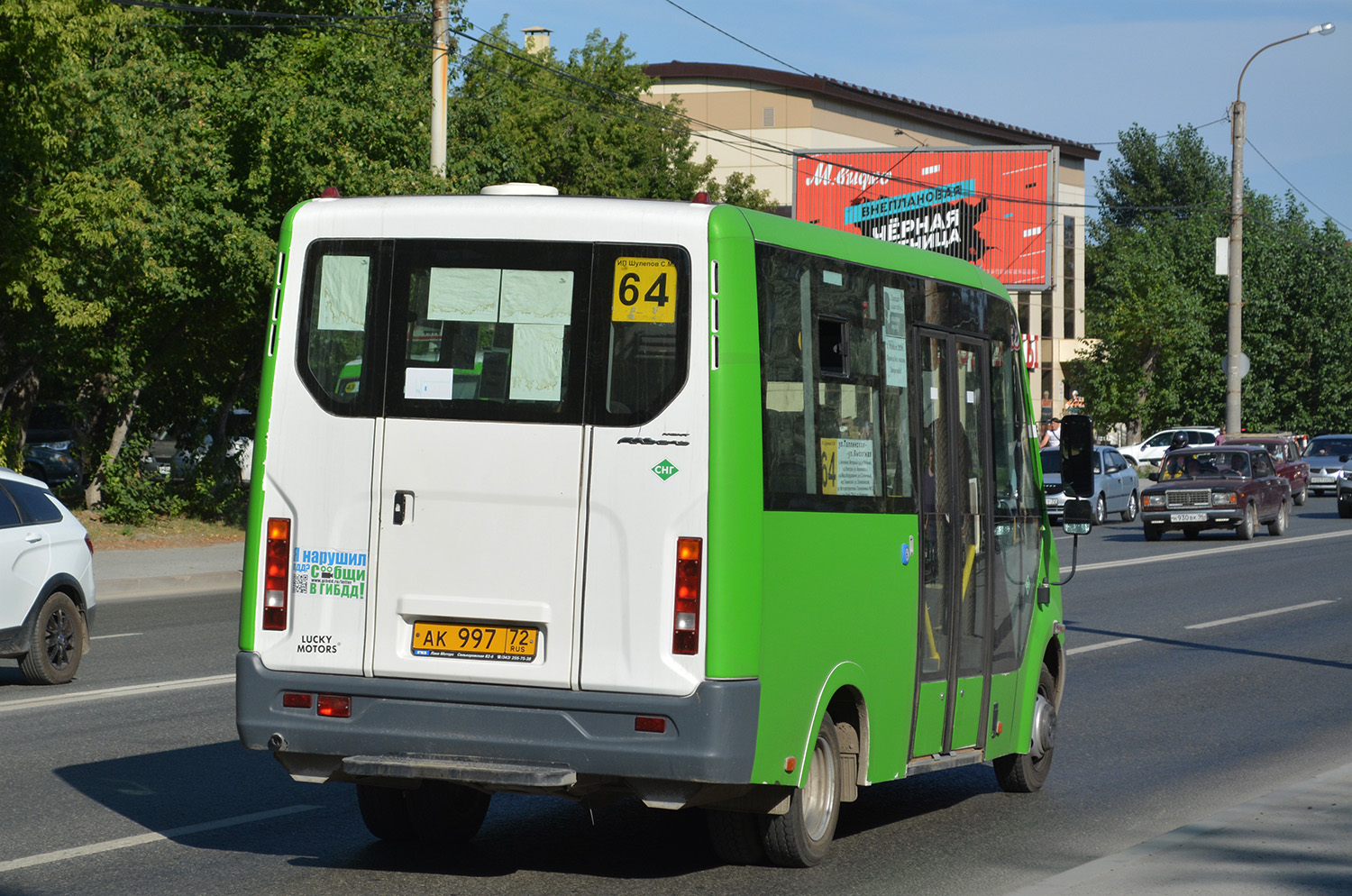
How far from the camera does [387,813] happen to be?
7379 millimetres

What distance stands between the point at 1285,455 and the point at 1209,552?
17.5 m

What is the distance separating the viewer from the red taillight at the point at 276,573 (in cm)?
657

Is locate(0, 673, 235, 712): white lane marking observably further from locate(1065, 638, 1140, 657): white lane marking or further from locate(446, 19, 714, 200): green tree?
locate(446, 19, 714, 200): green tree

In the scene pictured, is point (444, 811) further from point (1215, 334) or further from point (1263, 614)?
point (1215, 334)

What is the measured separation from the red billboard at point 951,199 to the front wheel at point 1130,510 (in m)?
10.1

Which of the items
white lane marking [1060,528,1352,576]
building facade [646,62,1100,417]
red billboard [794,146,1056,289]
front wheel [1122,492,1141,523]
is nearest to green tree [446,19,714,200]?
red billboard [794,146,1056,289]

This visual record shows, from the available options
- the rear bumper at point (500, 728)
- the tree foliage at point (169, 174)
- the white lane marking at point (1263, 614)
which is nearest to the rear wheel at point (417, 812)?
the rear bumper at point (500, 728)

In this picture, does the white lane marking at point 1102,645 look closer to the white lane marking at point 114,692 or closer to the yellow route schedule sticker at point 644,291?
the white lane marking at point 114,692

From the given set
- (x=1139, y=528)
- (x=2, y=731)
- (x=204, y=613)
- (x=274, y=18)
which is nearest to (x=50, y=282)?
(x=204, y=613)

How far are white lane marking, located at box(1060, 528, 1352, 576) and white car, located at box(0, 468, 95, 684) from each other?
1404 cm

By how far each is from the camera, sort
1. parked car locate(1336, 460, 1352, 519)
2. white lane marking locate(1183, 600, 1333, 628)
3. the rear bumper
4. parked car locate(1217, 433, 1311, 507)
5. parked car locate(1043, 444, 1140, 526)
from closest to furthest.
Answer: the rear bumper, white lane marking locate(1183, 600, 1333, 628), parked car locate(1043, 444, 1140, 526), parked car locate(1336, 460, 1352, 519), parked car locate(1217, 433, 1311, 507)

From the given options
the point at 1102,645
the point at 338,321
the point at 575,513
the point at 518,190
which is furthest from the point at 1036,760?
the point at 1102,645

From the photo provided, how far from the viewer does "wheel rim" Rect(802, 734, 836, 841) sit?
6902 millimetres

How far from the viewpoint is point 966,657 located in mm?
8055
